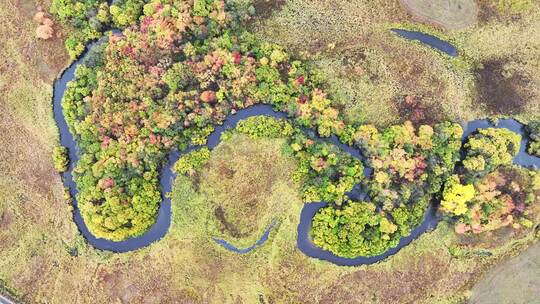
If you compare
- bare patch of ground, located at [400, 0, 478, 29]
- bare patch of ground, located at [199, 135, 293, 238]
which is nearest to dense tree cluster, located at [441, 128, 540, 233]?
bare patch of ground, located at [400, 0, 478, 29]

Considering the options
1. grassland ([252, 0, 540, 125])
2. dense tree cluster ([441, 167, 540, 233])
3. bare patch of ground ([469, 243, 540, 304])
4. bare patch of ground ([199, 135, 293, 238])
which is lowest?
bare patch of ground ([469, 243, 540, 304])

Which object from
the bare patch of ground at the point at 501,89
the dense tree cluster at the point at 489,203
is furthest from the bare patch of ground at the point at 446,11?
the dense tree cluster at the point at 489,203

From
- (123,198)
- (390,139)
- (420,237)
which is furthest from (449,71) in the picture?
(123,198)

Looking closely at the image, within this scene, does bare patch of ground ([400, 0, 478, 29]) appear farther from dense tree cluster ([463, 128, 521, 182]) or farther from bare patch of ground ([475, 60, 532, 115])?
dense tree cluster ([463, 128, 521, 182])

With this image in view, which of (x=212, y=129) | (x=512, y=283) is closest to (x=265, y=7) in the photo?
(x=212, y=129)

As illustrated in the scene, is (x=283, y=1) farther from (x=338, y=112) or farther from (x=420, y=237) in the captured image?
(x=420, y=237)

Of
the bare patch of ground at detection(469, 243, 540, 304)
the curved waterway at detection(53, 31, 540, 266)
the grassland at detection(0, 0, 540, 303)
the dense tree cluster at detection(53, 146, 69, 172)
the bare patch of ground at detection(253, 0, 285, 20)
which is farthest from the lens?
the bare patch of ground at detection(253, 0, 285, 20)

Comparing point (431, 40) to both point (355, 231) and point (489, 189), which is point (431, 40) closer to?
point (489, 189)
